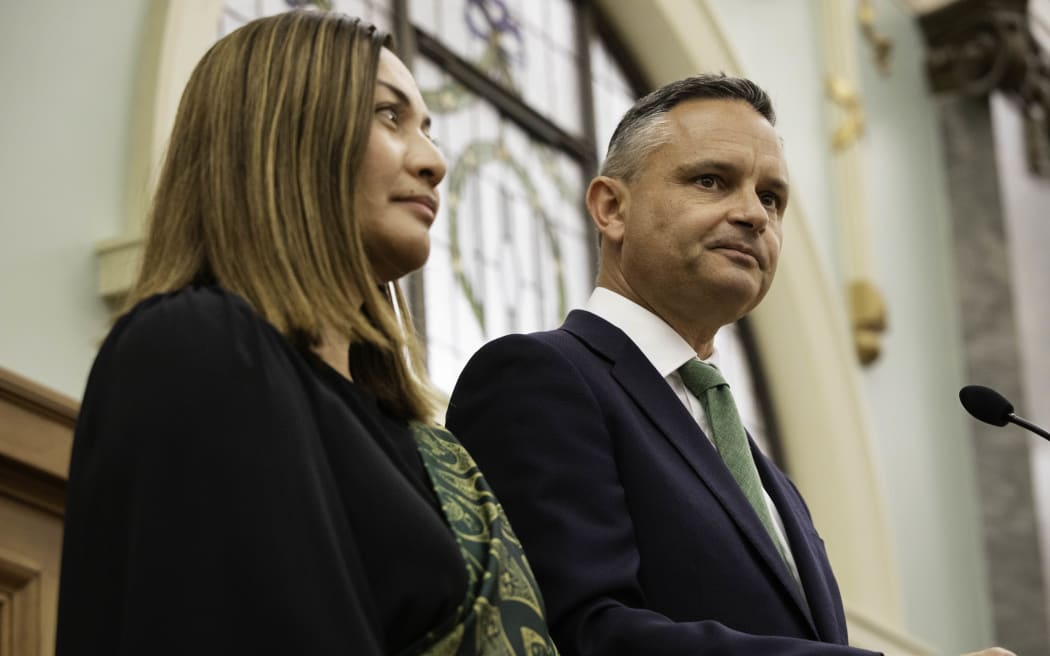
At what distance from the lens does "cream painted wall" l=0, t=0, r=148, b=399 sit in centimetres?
499

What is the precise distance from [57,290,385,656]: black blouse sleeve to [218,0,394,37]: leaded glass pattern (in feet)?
11.9

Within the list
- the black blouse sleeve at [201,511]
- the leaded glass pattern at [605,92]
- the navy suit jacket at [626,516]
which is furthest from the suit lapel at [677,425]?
the leaded glass pattern at [605,92]

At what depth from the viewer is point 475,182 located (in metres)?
7.78

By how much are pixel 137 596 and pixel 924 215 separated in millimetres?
8950

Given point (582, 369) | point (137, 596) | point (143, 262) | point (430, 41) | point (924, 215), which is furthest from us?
point (924, 215)

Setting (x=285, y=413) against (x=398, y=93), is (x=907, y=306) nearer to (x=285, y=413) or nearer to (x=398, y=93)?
(x=398, y=93)

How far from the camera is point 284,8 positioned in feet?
21.5

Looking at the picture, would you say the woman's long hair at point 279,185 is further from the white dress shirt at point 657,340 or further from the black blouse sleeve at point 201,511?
the white dress shirt at point 657,340

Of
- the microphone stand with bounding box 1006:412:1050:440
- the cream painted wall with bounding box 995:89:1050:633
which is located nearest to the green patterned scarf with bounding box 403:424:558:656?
the microphone stand with bounding box 1006:412:1050:440

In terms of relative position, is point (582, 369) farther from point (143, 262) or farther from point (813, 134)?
point (813, 134)

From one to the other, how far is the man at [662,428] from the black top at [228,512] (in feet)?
1.81

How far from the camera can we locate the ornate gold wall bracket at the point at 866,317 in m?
9.57

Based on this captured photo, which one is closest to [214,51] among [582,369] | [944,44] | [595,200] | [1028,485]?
[582,369]

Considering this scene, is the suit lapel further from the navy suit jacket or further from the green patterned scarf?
the green patterned scarf
